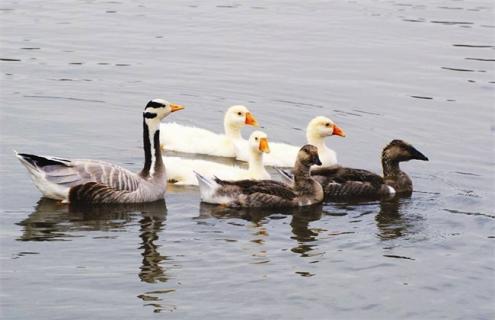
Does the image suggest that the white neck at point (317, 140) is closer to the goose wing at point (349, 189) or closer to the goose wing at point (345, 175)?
the goose wing at point (345, 175)

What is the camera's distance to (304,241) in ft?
44.6

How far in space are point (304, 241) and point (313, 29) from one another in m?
13.6

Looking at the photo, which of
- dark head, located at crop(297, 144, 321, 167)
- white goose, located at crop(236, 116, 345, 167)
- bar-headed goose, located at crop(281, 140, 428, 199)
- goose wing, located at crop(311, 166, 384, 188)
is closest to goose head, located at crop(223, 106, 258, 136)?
white goose, located at crop(236, 116, 345, 167)

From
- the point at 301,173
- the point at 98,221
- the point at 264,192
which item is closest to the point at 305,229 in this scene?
the point at 264,192

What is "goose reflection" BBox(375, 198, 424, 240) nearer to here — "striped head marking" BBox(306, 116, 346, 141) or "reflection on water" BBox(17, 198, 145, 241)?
"striped head marking" BBox(306, 116, 346, 141)

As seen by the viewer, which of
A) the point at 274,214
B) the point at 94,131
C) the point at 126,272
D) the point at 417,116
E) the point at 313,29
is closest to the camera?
the point at 126,272

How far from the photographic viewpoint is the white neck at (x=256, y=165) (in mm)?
15742

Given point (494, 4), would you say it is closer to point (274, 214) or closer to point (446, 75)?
point (446, 75)

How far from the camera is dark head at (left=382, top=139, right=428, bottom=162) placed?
53.1 feet

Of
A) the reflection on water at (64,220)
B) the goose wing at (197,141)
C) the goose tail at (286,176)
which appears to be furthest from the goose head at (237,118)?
the reflection on water at (64,220)

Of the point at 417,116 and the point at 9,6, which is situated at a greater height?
the point at 9,6

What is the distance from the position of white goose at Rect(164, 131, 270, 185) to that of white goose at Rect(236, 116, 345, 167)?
78 cm

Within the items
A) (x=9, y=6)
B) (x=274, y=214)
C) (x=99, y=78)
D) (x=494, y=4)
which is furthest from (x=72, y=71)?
(x=494, y=4)

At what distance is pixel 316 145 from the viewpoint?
55.2 ft
